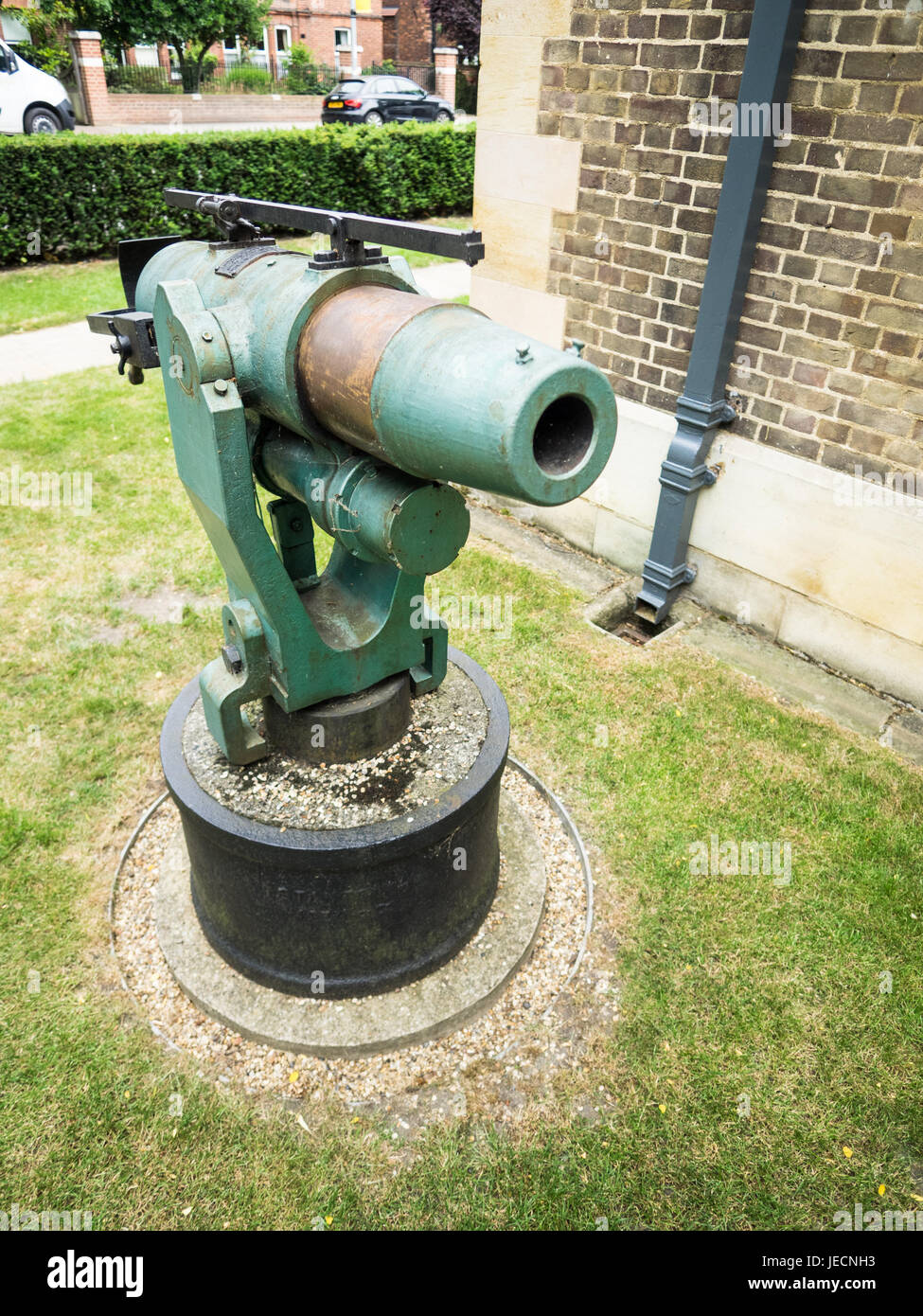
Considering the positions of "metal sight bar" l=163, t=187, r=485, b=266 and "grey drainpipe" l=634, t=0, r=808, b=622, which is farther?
"grey drainpipe" l=634, t=0, r=808, b=622

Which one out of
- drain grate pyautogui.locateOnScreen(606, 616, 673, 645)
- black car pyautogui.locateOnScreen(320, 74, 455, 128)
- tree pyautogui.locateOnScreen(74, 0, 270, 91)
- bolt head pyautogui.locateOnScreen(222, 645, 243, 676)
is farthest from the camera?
tree pyautogui.locateOnScreen(74, 0, 270, 91)

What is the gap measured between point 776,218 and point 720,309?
18.0 inches

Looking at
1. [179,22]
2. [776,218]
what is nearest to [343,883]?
[776,218]

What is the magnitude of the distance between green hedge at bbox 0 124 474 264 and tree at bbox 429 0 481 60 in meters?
23.0

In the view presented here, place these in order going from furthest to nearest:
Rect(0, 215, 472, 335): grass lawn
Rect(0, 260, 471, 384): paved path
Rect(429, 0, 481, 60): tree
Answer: Rect(429, 0, 481, 60): tree < Rect(0, 215, 472, 335): grass lawn < Rect(0, 260, 471, 384): paved path

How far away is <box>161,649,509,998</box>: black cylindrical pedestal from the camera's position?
273cm

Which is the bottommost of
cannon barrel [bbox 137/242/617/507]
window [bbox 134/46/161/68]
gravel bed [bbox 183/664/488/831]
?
gravel bed [bbox 183/664/488/831]

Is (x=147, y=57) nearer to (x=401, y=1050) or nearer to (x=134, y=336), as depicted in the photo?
(x=134, y=336)

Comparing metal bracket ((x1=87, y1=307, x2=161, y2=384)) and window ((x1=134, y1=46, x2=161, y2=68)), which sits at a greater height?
window ((x1=134, y1=46, x2=161, y2=68))

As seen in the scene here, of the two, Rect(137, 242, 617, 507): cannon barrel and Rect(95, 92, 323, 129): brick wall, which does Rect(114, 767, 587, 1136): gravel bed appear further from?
Rect(95, 92, 323, 129): brick wall

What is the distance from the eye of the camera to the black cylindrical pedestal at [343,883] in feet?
8.96

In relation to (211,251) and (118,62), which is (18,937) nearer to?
(211,251)

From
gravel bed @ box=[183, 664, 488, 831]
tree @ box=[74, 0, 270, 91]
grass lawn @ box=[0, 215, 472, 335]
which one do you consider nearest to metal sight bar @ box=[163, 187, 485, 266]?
gravel bed @ box=[183, 664, 488, 831]
